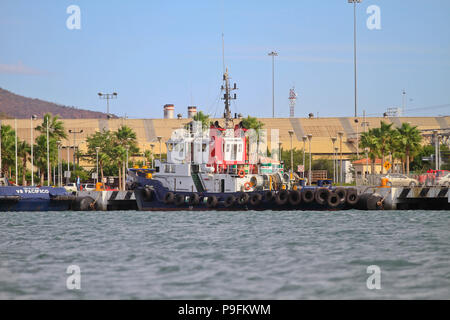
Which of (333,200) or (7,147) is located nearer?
(333,200)

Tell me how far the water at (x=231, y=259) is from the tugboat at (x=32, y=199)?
15857mm

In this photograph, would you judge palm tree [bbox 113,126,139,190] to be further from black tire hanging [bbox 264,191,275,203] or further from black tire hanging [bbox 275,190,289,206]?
black tire hanging [bbox 275,190,289,206]

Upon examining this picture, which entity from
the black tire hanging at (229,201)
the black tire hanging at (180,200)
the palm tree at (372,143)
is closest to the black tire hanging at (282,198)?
the black tire hanging at (229,201)

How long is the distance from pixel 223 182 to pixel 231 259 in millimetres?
24472

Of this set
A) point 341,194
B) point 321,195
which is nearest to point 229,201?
point 321,195

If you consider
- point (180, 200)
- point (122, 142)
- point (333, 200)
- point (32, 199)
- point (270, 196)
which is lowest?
point (32, 199)

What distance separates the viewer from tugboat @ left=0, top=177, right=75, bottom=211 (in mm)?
51031

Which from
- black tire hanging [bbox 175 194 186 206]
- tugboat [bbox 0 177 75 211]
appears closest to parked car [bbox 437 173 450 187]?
black tire hanging [bbox 175 194 186 206]

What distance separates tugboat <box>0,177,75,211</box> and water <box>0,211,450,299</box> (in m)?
15.9

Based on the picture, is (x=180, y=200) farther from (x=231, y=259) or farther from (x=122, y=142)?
(x=122, y=142)

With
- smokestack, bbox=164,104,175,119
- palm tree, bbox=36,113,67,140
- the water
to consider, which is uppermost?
smokestack, bbox=164,104,175,119

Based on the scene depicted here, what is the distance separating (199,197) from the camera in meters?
45.8

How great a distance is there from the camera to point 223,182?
46.2m
